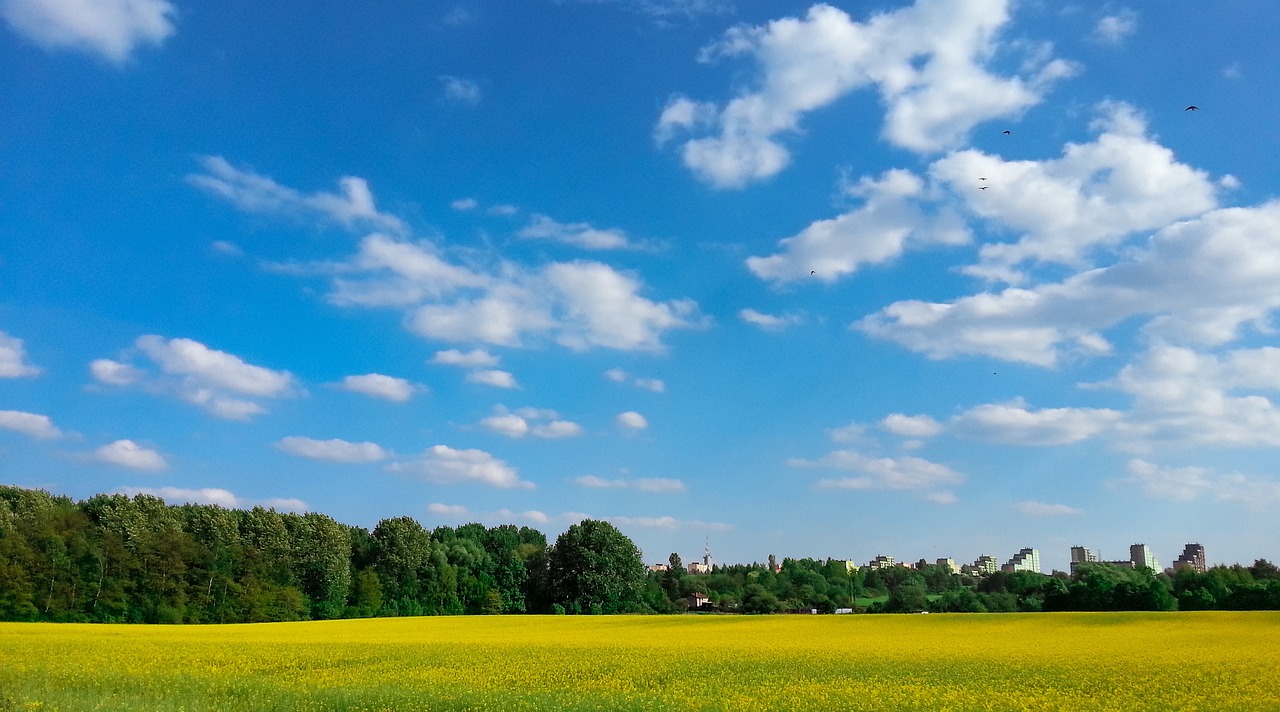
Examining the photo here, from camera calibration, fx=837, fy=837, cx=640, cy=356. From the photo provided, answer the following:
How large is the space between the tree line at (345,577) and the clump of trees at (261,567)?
0.48 feet

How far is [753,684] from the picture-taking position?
24.1 meters

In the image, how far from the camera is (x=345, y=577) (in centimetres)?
8594

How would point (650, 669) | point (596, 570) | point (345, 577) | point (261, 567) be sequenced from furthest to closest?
point (596, 570) → point (345, 577) → point (261, 567) → point (650, 669)

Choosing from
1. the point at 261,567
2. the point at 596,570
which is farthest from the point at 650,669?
the point at 596,570

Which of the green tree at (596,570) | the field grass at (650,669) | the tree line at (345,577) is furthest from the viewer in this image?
the green tree at (596,570)

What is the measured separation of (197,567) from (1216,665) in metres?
77.0

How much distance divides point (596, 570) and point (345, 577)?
2864cm

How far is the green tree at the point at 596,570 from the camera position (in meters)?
98.0

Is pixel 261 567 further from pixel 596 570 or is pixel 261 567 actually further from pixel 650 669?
pixel 650 669

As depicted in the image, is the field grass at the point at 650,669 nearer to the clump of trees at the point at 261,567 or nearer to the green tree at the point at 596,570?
the clump of trees at the point at 261,567

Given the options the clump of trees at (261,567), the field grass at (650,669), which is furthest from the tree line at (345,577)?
the field grass at (650,669)

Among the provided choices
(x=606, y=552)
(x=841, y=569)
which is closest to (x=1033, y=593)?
(x=606, y=552)

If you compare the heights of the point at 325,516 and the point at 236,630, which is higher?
the point at 325,516

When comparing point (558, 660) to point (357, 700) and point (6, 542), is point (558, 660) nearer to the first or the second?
point (357, 700)
